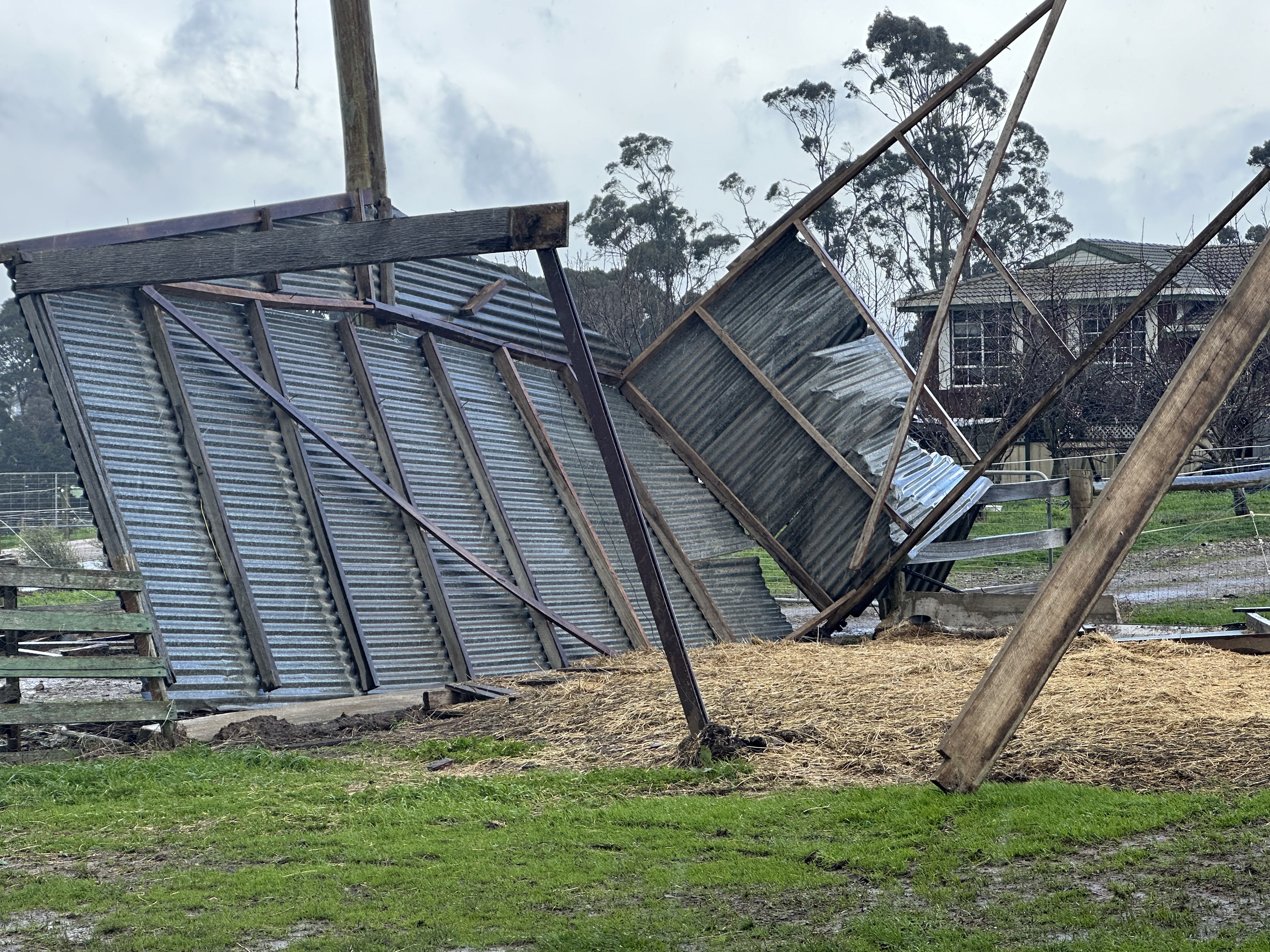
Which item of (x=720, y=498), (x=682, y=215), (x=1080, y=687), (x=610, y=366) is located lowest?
(x=1080, y=687)

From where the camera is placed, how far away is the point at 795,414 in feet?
44.3

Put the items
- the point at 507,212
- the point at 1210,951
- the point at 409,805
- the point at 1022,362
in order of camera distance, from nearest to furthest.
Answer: the point at 1210,951 < the point at 409,805 < the point at 507,212 < the point at 1022,362

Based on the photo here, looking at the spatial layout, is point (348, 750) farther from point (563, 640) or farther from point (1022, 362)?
point (1022, 362)

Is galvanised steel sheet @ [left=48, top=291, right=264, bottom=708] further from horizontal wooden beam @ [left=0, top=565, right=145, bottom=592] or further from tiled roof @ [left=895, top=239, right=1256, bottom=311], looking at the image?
tiled roof @ [left=895, top=239, right=1256, bottom=311]

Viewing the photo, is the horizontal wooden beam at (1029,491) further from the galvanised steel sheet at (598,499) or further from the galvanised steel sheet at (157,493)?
the galvanised steel sheet at (157,493)

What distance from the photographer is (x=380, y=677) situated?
9.88 metres

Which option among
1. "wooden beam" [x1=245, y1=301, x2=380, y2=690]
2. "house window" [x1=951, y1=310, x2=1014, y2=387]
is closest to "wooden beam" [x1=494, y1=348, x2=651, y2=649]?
"wooden beam" [x1=245, y1=301, x2=380, y2=690]

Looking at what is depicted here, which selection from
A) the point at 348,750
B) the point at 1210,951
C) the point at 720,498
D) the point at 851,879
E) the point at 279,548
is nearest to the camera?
the point at 1210,951

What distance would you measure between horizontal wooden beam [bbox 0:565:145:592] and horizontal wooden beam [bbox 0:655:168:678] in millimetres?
451

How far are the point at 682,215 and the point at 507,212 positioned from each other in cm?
3974

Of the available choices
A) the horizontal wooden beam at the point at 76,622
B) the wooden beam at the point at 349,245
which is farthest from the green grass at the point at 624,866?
the wooden beam at the point at 349,245

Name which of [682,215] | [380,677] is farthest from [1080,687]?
[682,215]

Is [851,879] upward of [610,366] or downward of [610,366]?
downward

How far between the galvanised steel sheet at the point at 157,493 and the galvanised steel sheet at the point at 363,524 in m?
1.16
